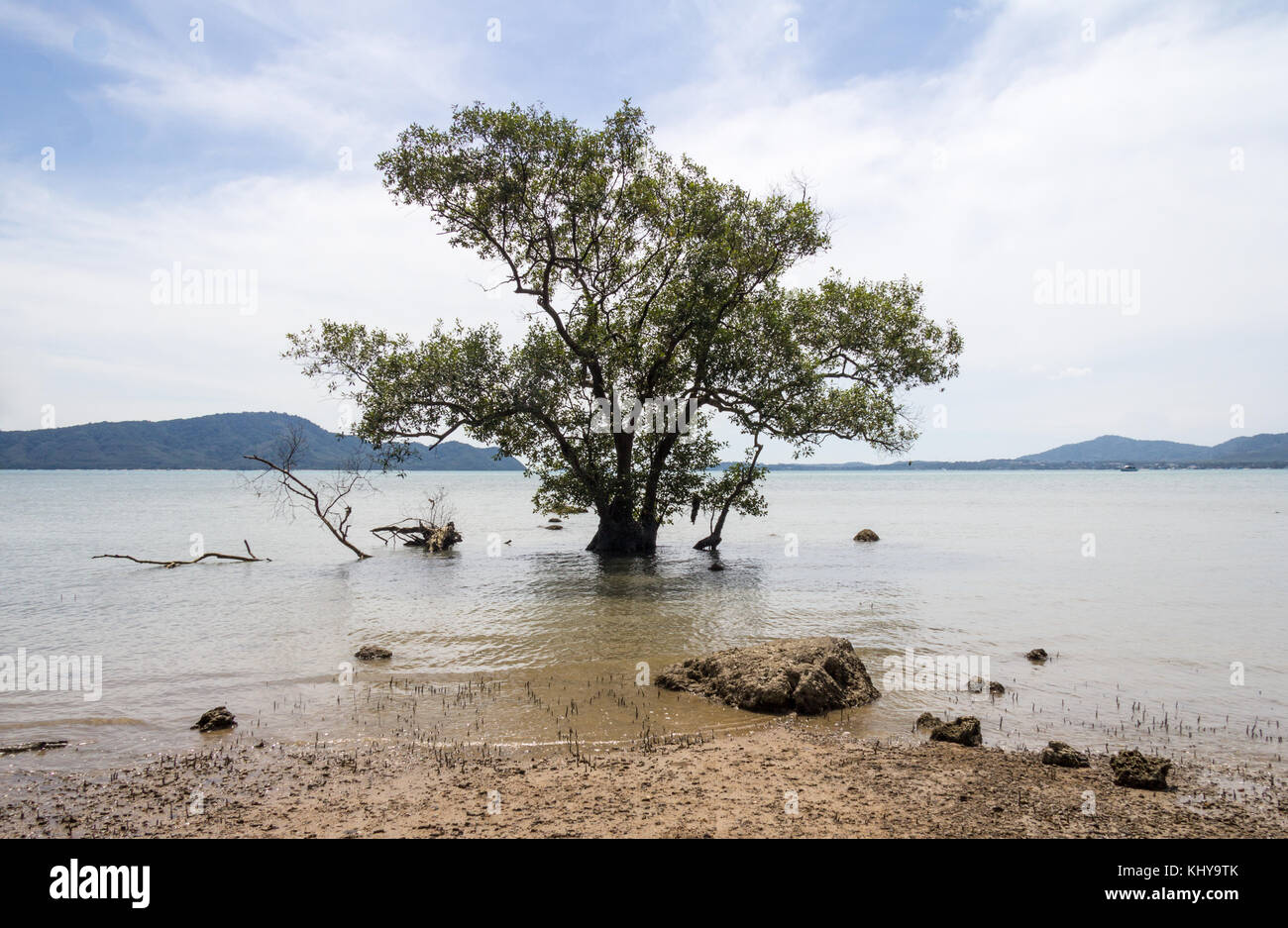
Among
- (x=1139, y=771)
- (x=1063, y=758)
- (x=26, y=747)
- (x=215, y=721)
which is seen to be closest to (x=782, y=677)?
(x=1063, y=758)

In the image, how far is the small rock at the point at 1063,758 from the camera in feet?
25.9

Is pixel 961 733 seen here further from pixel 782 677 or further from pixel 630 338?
pixel 630 338

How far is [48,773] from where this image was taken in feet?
26.5

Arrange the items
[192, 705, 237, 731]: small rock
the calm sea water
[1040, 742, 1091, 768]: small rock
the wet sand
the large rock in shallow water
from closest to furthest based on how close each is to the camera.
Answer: the wet sand → [1040, 742, 1091, 768]: small rock → [192, 705, 237, 731]: small rock → the calm sea water → the large rock in shallow water

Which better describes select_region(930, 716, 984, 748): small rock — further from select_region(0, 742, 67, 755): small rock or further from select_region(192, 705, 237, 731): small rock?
select_region(0, 742, 67, 755): small rock

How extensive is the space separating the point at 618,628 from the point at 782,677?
6.96m

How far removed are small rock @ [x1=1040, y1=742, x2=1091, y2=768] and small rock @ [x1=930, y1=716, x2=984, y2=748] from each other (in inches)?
31.7

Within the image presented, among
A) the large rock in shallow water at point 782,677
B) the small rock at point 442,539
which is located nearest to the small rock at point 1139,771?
the large rock in shallow water at point 782,677

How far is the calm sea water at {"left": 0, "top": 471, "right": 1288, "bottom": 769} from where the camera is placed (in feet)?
33.3

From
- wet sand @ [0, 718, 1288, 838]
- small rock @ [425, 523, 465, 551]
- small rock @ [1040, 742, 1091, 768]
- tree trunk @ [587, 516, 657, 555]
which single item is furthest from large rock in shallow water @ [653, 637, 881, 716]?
small rock @ [425, 523, 465, 551]

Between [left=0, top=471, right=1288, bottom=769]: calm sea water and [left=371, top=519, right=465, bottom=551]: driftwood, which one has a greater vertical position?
[left=371, top=519, right=465, bottom=551]: driftwood

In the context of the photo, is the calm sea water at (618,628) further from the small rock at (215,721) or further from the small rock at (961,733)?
the small rock at (961,733)

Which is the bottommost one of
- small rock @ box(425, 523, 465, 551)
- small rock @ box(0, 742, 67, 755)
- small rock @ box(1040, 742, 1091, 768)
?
small rock @ box(0, 742, 67, 755)

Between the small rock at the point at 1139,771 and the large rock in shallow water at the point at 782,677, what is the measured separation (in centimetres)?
368
